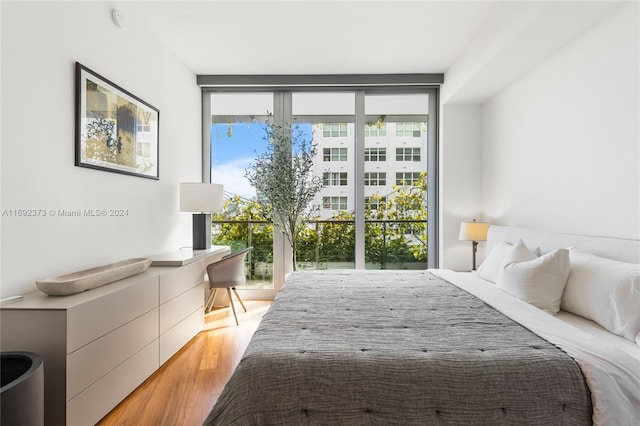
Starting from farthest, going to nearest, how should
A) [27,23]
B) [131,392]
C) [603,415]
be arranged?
[131,392] < [27,23] < [603,415]

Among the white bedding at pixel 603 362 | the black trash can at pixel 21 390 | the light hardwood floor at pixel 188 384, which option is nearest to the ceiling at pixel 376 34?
the white bedding at pixel 603 362

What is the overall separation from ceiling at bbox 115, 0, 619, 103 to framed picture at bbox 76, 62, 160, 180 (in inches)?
29.6

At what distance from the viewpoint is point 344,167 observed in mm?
4316

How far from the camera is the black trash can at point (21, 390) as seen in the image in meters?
1.21

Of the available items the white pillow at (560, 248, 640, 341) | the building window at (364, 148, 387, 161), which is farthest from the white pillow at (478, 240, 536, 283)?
the building window at (364, 148, 387, 161)

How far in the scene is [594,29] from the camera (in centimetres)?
223

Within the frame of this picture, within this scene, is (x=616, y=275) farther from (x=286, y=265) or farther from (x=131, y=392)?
(x=286, y=265)

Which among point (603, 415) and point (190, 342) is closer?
point (603, 415)

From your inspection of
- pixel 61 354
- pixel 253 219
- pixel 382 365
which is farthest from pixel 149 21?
pixel 382 365

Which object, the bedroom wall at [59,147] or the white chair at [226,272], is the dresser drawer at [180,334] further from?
the bedroom wall at [59,147]

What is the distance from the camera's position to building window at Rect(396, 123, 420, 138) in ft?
14.1

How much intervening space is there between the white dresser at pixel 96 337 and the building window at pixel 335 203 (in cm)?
220

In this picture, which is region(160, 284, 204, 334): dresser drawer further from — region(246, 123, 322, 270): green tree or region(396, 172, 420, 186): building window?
region(396, 172, 420, 186): building window

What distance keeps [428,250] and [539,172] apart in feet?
5.76
